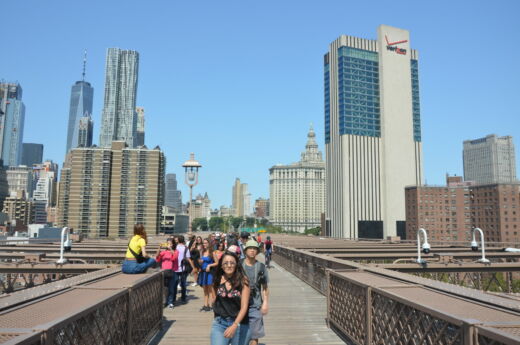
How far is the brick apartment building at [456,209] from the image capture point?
113562 mm

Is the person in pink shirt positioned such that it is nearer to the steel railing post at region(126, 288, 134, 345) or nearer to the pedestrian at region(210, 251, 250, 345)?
the steel railing post at region(126, 288, 134, 345)

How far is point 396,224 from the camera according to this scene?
139875mm

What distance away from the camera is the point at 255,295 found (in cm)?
581

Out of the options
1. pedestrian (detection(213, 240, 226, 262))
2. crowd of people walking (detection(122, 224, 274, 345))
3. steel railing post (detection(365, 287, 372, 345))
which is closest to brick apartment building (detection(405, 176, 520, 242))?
pedestrian (detection(213, 240, 226, 262))

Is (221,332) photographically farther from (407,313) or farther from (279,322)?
(279,322)

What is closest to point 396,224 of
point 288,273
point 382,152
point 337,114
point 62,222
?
point 382,152

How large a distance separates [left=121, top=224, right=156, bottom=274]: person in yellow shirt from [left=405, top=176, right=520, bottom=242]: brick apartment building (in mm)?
122116

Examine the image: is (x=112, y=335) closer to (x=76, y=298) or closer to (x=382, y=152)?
(x=76, y=298)

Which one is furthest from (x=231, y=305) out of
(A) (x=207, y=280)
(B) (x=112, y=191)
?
(B) (x=112, y=191)

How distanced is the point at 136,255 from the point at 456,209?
427ft

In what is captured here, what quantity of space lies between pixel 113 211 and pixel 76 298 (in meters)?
152

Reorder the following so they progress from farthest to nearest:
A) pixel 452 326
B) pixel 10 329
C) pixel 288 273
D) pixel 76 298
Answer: pixel 288 273
pixel 76 298
pixel 452 326
pixel 10 329

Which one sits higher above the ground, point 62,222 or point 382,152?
point 382,152

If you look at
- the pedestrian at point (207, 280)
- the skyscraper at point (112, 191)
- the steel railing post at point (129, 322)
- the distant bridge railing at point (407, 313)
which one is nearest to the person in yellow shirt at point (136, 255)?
the steel railing post at point (129, 322)
